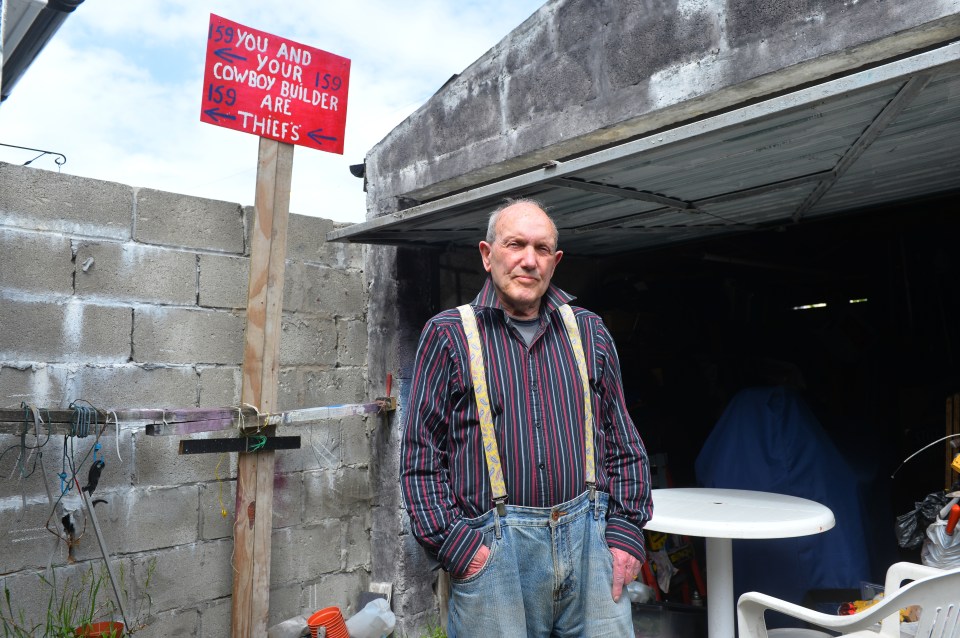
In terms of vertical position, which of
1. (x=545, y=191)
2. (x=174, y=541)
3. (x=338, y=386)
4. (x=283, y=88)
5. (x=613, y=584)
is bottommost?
(x=174, y=541)

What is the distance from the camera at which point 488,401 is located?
2043 mm

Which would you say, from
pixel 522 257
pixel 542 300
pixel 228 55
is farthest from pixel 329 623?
pixel 228 55

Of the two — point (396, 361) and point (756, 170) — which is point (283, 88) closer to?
point (396, 361)

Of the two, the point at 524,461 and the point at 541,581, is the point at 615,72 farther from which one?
the point at 541,581

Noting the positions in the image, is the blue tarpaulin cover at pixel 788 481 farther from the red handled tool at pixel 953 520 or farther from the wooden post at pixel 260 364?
the wooden post at pixel 260 364

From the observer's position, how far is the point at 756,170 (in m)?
3.15

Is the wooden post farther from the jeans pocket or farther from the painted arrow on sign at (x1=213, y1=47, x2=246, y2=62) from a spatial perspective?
the jeans pocket

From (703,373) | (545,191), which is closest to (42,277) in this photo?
(545,191)

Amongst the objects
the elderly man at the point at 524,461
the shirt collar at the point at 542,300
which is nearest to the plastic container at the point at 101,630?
the elderly man at the point at 524,461

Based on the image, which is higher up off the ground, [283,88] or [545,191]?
[283,88]

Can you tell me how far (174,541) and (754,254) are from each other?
15.8 feet

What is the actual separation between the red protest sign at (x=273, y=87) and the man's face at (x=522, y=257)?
75.4 inches

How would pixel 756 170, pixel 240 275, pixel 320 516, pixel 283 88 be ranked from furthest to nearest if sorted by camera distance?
pixel 320 516 < pixel 240 275 < pixel 283 88 < pixel 756 170

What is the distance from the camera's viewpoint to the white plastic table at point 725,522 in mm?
3002
